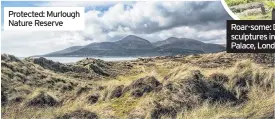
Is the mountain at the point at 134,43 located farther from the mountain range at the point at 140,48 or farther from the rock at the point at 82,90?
the rock at the point at 82,90

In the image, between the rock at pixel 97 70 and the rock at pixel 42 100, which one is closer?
the rock at pixel 42 100

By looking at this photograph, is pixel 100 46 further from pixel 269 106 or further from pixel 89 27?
pixel 269 106

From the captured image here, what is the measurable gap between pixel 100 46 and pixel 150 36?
919mm

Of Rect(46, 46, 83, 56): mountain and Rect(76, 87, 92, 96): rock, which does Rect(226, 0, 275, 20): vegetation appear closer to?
Rect(46, 46, 83, 56): mountain

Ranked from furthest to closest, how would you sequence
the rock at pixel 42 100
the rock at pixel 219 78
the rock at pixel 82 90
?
the rock at pixel 219 78 < the rock at pixel 82 90 < the rock at pixel 42 100

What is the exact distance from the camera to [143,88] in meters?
17.4

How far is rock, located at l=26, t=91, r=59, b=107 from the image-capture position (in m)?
17.2

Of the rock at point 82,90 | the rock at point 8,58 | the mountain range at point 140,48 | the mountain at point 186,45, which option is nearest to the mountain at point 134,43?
the mountain range at point 140,48

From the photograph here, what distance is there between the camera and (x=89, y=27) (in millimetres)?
17234

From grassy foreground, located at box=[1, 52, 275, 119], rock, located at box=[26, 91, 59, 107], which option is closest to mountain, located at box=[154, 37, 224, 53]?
grassy foreground, located at box=[1, 52, 275, 119]

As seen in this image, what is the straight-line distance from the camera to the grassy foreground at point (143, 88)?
17250 mm

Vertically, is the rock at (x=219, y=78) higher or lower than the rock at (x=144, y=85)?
higher

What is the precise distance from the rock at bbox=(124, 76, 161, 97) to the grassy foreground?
0.02m

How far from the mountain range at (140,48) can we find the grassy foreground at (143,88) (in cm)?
14
